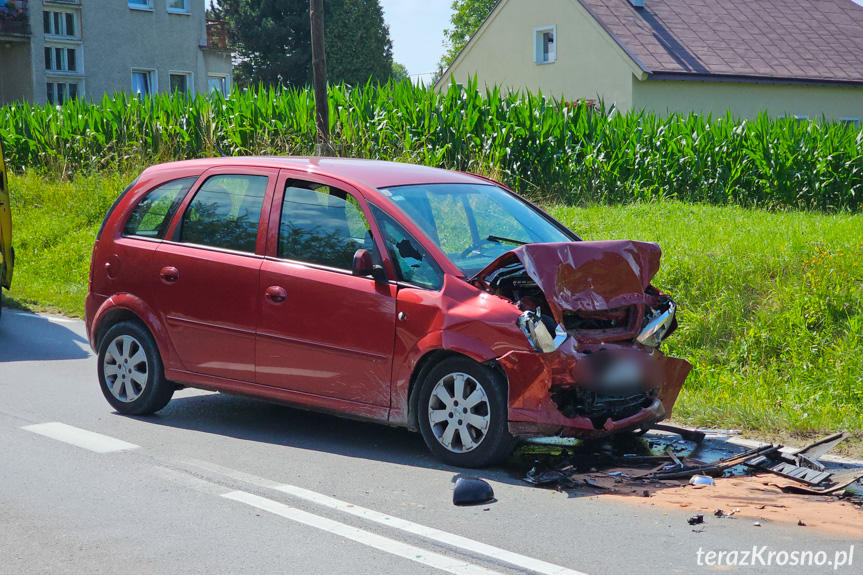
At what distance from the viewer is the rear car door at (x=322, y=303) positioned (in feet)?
19.9

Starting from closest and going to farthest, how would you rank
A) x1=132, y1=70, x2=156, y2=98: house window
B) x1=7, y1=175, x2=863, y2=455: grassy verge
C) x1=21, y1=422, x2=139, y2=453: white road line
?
x1=21, y1=422, x2=139, y2=453: white road line, x1=7, y1=175, x2=863, y2=455: grassy verge, x1=132, y1=70, x2=156, y2=98: house window

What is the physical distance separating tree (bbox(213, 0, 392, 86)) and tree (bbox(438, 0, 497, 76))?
49.0 feet

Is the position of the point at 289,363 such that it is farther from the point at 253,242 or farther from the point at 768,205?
the point at 768,205

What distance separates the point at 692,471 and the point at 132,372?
4.04 m

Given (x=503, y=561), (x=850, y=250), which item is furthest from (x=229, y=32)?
(x=503, y=561)

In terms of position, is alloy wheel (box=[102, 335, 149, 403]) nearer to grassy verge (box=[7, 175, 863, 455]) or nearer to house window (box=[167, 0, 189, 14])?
grassy verge (box=[7, 175, 863, 455])

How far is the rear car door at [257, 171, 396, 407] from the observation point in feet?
19.9

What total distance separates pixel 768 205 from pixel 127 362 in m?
12.2

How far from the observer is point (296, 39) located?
59250mm

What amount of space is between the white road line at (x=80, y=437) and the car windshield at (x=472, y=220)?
2387 mm

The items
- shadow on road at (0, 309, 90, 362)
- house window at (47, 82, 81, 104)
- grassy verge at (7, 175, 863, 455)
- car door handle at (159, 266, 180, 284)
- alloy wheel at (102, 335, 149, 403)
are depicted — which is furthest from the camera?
house window at (47, 82, 81, 104)

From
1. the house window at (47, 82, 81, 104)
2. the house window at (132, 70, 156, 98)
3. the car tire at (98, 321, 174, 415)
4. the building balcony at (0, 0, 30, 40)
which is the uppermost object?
the building balcony at (0, 0, 30, 40)

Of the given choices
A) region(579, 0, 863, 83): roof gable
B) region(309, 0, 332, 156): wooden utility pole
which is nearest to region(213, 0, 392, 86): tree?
region(579, 0, 863, 83): roof gable

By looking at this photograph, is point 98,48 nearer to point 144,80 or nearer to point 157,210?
point 144,80
